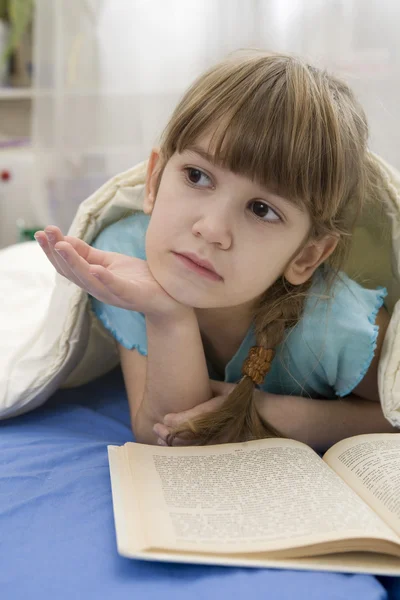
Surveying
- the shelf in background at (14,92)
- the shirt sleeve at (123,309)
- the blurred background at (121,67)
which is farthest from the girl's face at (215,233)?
the shelf in background at (14,92)

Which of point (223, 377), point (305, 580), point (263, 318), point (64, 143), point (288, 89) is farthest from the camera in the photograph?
point (64, 143)

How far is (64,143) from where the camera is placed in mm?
1791

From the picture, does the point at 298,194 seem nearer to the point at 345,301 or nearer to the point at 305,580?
the point at 345,301

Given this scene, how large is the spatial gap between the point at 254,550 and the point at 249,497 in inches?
3.1

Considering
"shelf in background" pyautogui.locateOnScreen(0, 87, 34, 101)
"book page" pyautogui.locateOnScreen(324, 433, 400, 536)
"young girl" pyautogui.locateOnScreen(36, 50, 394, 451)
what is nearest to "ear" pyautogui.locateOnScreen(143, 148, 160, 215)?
"young girl" pyautogui.locateOnScreen(36, 50, 394, 451)

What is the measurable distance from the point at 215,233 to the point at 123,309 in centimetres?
22

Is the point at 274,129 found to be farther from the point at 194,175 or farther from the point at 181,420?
the point at 181,420

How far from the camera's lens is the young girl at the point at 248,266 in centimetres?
64

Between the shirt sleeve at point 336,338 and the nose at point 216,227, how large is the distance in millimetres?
176

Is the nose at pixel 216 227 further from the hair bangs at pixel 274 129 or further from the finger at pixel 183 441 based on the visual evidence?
the finger at pixel 183 441

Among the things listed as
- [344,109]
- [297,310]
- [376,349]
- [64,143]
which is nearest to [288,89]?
[344,109]

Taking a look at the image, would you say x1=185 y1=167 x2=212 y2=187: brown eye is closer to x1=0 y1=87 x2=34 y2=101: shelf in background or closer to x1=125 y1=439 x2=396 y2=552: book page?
x1=125 y1=439 x2=396 y2=552: book page

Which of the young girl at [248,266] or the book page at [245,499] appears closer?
the book page at [245,499]

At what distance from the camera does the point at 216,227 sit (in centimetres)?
64
